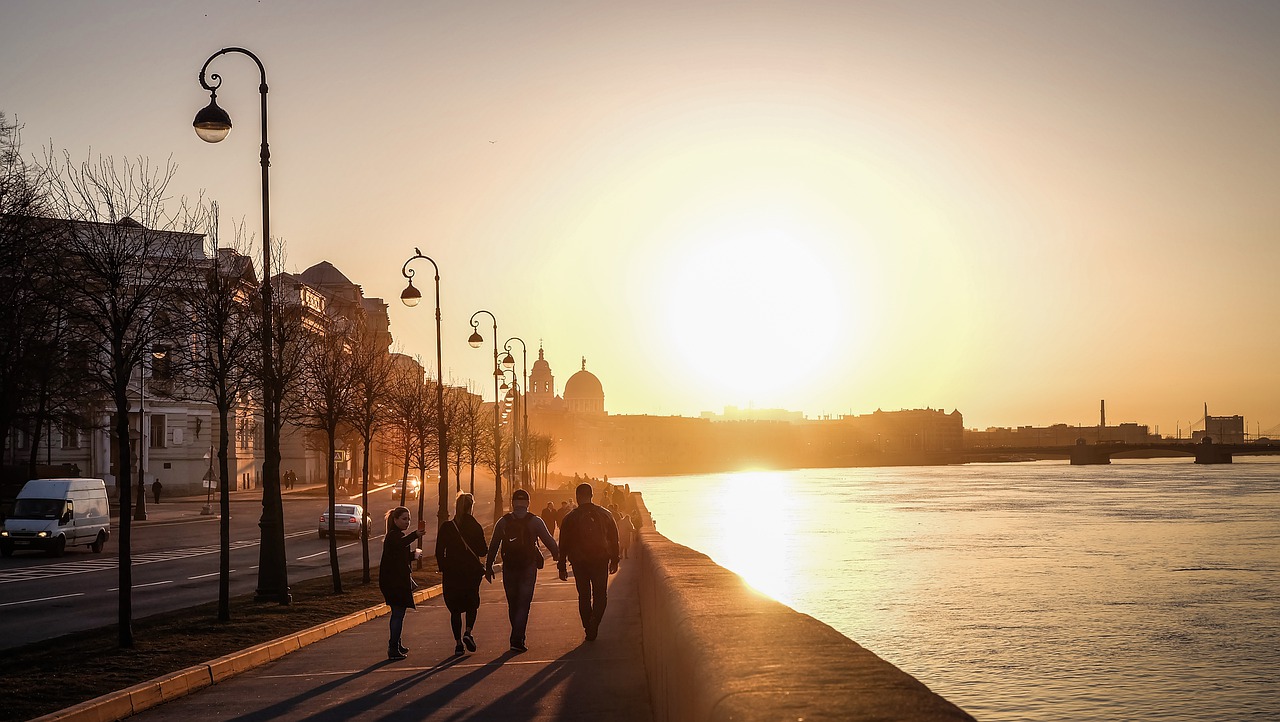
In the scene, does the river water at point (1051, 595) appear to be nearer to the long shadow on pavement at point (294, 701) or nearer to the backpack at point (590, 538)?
the backpack at point (590, 538)

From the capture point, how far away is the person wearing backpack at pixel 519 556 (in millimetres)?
14797

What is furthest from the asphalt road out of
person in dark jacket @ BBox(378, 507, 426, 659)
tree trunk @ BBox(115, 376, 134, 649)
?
person in dark jacket @ BBox(378, 507, 426, 659)

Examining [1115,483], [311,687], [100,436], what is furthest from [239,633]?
[1115,483]

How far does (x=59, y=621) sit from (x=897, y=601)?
97.9 feet

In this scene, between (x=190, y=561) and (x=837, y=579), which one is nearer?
(x=190, y=561)

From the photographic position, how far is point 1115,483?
15162cm

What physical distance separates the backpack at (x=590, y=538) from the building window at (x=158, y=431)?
68.2m

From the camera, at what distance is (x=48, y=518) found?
38.6 meters

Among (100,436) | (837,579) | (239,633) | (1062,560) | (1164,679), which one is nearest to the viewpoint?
(239,633)

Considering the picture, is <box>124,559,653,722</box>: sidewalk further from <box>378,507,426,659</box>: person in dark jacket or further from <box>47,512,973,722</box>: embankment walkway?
<box>378,507,426,659</box>: person in dark jacket

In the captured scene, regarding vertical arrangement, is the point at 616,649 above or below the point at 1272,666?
above

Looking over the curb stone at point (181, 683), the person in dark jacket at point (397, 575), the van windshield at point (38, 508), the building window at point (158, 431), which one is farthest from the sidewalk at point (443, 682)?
the building window at point (158, 431)

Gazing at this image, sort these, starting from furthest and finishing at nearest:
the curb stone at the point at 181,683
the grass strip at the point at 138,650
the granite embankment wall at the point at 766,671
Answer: the grass strip at the point at 138,650, the curb stone at the point at 181,683, the granite embankment wall at the point at 766,671

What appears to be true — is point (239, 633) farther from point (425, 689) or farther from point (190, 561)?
point (190, 561)
